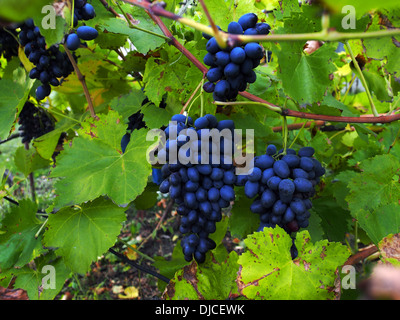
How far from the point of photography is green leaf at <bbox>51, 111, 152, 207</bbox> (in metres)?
0.82

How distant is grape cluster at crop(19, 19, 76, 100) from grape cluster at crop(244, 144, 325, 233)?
0.73 meters

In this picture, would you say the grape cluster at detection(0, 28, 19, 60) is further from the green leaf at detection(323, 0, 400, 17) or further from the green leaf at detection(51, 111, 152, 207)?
the green leaf at detection(323, 0, 400, 17)

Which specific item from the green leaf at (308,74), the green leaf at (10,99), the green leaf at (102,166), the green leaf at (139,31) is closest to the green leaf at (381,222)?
the green leaf at (308,74)

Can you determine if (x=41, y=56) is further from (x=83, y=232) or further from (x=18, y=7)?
(x=18, y=7)

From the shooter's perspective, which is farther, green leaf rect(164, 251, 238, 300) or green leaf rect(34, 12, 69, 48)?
green leaf rect(164, 251, 238, 300)

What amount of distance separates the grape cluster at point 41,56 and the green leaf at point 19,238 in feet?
1.38

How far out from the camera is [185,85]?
3.24ft

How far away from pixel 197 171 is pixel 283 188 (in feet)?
0.69

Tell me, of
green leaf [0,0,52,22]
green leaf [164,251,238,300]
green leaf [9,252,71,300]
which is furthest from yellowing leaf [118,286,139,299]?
green leaf [0,0,52,22]

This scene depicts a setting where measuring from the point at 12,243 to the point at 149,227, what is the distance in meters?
1.53

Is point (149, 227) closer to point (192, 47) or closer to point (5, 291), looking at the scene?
point (5, 291)

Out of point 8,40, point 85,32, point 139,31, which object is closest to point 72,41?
point 85,32

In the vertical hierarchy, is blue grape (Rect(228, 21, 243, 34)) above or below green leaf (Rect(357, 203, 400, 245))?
above
